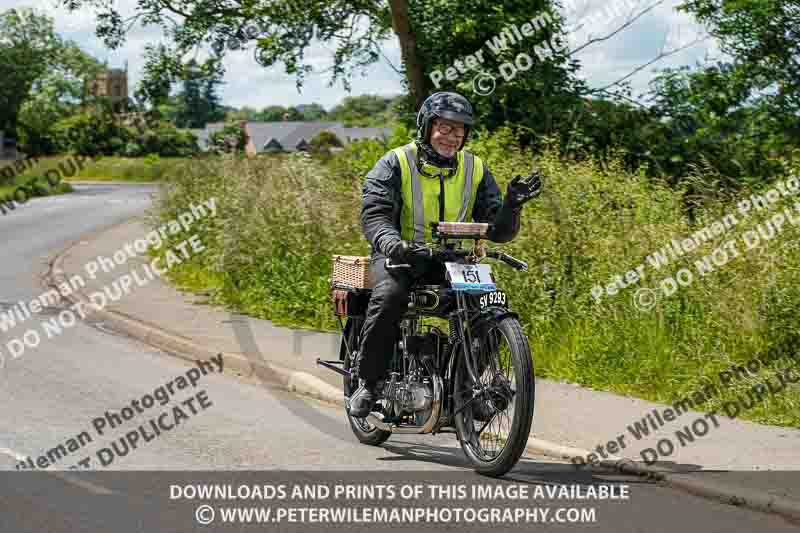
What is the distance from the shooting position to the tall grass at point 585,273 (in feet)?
29.7

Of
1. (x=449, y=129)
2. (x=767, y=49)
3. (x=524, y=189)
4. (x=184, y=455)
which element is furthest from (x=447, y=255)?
(x=767, y=49)

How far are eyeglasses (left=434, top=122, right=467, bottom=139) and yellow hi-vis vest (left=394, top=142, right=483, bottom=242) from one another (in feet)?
0.71

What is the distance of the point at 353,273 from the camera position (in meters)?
7.43

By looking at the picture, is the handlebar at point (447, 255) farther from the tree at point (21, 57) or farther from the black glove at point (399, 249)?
the tree at point (21, 57)

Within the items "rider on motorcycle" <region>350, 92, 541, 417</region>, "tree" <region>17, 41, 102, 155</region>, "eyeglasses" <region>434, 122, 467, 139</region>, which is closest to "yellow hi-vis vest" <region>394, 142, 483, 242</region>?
"rider on motorcycle" <region>350, 92, 541, 417</region>

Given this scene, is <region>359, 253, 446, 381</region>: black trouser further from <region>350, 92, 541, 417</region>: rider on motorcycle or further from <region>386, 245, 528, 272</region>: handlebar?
<region>386, 245, 528, 272</region>: handlebar

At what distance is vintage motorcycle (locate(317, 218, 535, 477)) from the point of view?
6.34 meters

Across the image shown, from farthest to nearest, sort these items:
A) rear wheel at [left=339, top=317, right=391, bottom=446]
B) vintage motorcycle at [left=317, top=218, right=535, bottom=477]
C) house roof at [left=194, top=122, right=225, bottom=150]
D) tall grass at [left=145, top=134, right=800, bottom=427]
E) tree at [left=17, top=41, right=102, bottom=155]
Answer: tree at [left=17, top=41, right=102, bottom=155] < house roof at [left=194, top=122, right=225, bottom=150] < tall grass at [left=145, top=134, right=800, bottom=427] < rear wheel at [left=339, top=317, right=391, bottom=446] < vintage motorcycle at [left=317, top=218, right=535, bottom=477]

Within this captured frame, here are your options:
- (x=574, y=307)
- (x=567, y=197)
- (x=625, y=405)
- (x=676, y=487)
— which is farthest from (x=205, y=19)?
(x=676, y=487)

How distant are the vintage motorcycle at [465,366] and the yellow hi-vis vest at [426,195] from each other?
0.46ft

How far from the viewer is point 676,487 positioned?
655 centimetres

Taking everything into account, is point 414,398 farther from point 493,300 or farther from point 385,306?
point 493,300

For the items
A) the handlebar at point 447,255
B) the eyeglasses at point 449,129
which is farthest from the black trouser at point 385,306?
the eyeglasses at point 449,129

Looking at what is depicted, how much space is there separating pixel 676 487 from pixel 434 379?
1475mm
